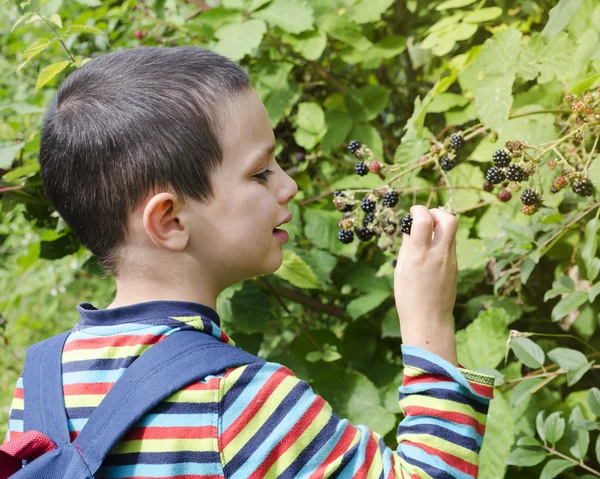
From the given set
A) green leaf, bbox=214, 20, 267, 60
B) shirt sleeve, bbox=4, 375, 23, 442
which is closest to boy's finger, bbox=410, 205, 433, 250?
shirt sleeve, bbox=4, 375, 23, 442

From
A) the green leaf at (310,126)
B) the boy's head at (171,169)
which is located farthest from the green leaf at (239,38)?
the boy's head at (171,169)

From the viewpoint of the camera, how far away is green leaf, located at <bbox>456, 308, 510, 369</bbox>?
4.82 ft

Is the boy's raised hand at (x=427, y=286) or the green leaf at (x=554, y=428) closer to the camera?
the boy's raised hand at (x=427, y=286)

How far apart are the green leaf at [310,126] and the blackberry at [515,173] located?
0.73 meters

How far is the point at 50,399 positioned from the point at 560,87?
1.24 metres

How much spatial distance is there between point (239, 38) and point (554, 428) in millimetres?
1061

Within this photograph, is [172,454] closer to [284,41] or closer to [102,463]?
[102,463]

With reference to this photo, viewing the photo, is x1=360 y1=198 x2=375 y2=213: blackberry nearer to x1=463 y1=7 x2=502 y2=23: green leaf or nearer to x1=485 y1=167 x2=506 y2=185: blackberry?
x1=485 y1=167 x2=506 y2=185: blackberry

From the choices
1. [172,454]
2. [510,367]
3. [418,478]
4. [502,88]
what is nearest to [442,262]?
[418,478]

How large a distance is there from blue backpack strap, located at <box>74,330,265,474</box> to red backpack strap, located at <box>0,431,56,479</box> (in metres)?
0.05

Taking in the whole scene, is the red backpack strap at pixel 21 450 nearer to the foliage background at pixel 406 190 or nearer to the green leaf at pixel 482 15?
the foliage background at pixel 406 190

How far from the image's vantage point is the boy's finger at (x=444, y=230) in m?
0.97

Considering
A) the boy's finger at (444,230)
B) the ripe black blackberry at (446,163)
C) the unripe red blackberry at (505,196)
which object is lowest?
the unripe red blackberry at (505,196)

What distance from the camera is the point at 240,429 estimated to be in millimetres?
824
